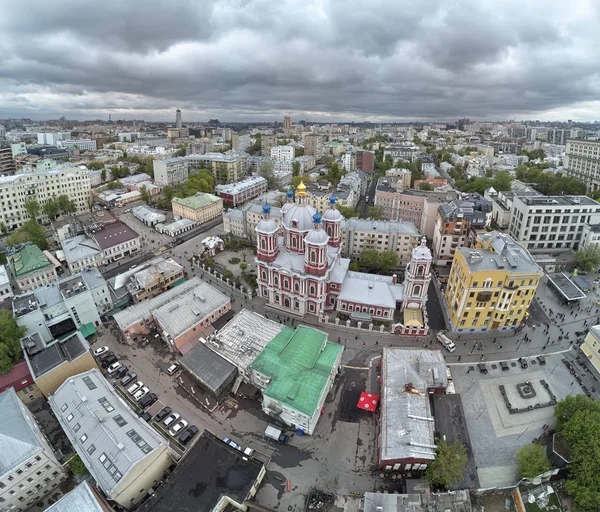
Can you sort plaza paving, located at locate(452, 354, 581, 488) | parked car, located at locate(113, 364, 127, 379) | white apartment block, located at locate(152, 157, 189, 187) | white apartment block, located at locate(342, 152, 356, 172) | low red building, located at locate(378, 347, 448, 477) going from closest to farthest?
1. low red building, located at locate(378, 347, 448, 477)
2. plaza paving, located at locate(452, 354, 581, 488)
3. parked car, located at locate(113, 364, 127, 379)
4. white apartment block, located at locate(152, 157, 189, 187)
5. white apartment block, located at locate(342, 152, 356, 172)

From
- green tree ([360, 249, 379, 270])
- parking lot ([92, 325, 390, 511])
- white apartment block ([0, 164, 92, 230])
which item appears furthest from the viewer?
white apartment block ([0, 164, 92, 230])

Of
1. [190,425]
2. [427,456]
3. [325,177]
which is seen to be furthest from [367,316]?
[325,177]

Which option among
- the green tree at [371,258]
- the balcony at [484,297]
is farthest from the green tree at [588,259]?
the green tree at [371,258]

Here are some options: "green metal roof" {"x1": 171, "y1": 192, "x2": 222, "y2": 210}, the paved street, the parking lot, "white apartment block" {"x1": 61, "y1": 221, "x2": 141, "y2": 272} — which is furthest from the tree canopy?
"green metal roof" {"x1": 171, "y1": 192, "x2": 222, "y2": 210}

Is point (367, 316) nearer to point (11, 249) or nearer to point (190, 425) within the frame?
point (190, 425)

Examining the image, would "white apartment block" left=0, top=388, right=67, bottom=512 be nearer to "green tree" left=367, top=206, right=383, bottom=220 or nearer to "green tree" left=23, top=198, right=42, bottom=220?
"green tree" left=23, top=198, right=42, bottom=220

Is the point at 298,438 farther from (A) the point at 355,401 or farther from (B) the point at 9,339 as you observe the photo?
(B) the point at 9,339
